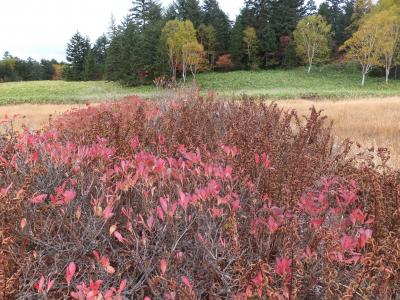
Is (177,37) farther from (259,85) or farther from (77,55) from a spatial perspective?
(77,55)

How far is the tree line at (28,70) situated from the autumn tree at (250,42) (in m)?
37.7

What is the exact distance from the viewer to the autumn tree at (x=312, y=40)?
44.9 m

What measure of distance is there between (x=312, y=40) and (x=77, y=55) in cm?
3466

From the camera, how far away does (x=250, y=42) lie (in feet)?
158

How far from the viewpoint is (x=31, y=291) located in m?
1.70

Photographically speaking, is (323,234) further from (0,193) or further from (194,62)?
(194,62)

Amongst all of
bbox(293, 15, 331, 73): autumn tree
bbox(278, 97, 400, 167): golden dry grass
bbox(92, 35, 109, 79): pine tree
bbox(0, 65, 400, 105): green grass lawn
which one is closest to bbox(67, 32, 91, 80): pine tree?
bbox(92, 35, 109, 79): pine tree

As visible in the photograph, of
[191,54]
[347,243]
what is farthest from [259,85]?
[347,243]

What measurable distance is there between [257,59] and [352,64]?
12.0 meters

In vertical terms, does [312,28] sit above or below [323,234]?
above

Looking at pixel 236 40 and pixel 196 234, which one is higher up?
pixel 236 40

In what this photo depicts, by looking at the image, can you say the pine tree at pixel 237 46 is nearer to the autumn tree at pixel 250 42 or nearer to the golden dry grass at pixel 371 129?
the autumn tree at pixel 250 42

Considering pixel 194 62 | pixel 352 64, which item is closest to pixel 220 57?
pixel 194 62

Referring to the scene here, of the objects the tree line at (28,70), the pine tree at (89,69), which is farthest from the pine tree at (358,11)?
the tree line at (28,70)
